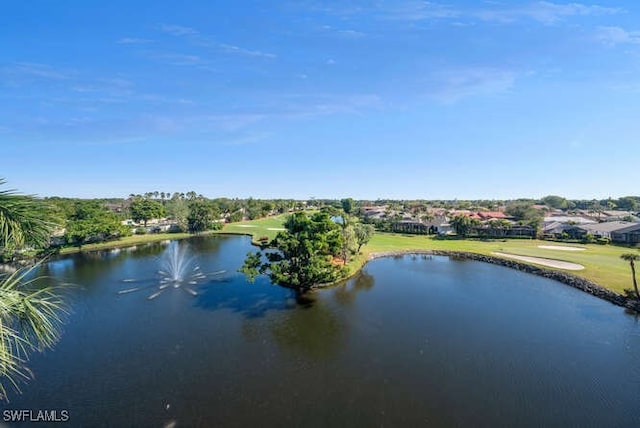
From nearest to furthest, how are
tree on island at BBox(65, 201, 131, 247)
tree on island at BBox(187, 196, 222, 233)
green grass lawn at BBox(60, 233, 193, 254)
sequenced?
tree on island at BBox(65, 201, 131, 247) → green grass lawn at BBox(60, 233, 193, 254) → tree on island at BBox(187, 196, 222, 233)

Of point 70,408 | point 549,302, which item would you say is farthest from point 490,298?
point 70,408

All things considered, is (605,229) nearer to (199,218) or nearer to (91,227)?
(199,218)

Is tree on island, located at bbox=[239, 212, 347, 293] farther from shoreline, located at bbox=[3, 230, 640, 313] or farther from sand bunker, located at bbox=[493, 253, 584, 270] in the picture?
sand bunker, located at bbox=[493, 253, 584, 270]

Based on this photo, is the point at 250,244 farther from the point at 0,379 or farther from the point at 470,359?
the point at 470,359

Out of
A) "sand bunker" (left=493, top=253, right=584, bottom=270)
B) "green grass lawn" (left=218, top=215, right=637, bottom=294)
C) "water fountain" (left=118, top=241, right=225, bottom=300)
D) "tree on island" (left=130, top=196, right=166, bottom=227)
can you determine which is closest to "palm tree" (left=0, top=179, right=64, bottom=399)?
"water fountain" (left=118, top=241, right=225, bottom=300)

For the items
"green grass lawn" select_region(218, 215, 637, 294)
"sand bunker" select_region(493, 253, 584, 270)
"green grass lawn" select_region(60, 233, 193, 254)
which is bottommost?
"sand bunker" select_region(493, 253, 584, 270)

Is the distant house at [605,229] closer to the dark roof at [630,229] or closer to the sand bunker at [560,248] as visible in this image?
the dark roof at [630,229]
